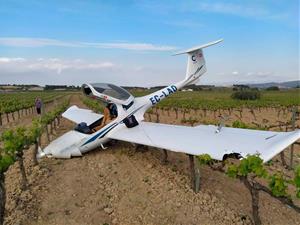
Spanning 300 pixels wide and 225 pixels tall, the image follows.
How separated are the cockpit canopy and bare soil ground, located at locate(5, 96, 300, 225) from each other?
2.40m

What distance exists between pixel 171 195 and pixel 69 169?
4042mm

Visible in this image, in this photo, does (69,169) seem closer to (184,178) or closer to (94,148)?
(94,148)

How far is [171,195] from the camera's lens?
889 cm

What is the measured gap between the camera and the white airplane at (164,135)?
309 inches

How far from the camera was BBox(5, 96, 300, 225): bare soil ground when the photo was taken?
7.69m

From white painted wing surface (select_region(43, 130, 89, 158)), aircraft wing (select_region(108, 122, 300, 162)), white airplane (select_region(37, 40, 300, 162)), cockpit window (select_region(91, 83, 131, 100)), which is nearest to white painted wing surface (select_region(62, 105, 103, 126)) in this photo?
white airplane (select_region(37, 40, 300, 162))

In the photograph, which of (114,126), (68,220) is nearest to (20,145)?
(68,220)

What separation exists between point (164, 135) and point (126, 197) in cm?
243

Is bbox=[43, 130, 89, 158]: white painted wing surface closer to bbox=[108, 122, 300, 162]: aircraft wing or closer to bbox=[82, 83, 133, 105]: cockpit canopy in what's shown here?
bbox=[108, 122, 300, 162]: aircraft wing

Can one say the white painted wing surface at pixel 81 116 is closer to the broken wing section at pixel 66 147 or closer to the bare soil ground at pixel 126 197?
the broken wing section at pixel 66 147

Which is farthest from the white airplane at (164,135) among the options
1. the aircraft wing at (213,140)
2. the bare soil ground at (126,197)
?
the bare soil ground at (126,197)

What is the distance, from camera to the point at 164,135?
10.3 m

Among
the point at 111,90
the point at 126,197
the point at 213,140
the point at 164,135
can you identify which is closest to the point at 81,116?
the point at 111,90

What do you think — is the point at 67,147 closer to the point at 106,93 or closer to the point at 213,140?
the point at 106,93
